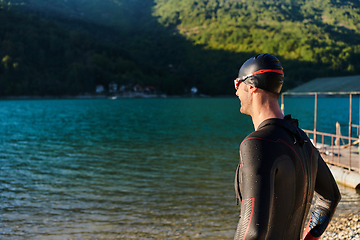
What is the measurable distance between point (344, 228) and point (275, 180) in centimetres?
873

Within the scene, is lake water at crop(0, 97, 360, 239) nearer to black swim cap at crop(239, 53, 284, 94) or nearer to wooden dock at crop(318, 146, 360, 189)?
wooden dock at crop(318, 146, 360, 189)

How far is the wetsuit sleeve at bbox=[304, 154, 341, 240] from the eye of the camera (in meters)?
2.07

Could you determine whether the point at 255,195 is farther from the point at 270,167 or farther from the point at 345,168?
the point at 345,168

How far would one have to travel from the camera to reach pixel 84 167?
20.1 meters

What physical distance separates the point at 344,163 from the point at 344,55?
435 ft

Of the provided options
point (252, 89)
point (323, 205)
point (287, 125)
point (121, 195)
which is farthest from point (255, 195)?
point (121, 195)

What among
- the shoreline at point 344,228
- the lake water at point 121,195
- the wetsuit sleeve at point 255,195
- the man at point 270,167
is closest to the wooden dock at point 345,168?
the lake water at point 121,195

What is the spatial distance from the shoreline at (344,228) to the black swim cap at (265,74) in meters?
7.72

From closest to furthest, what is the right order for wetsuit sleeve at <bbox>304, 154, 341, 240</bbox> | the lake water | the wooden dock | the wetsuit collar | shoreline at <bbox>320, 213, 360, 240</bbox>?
the wetsuit collar
wetsuit sleeve at <bbox>304, 154, 341, 240</bbox>
shoreline at <bbox>320, 213, 360, 240</bbox>
the lake water
the wooden dock

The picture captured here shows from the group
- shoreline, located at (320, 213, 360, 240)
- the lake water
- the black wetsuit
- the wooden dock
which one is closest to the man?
the black wetsuit

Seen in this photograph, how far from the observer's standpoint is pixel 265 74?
181cm

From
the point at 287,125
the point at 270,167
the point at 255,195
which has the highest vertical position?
the point at 287,125

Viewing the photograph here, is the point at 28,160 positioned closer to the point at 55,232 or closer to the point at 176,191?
the point at 176,191

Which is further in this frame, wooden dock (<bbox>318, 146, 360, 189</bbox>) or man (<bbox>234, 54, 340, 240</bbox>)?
wooden dock (<bbox>318, 146, 360, 189</bbox>)
